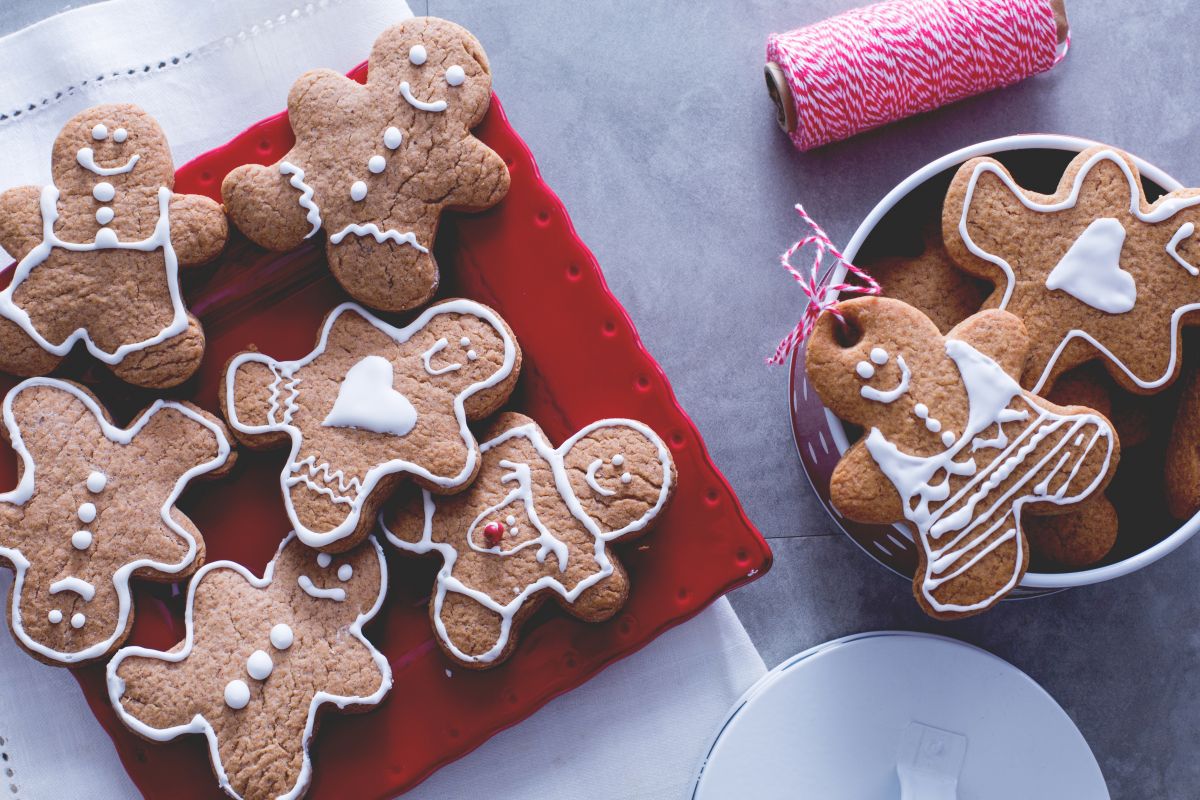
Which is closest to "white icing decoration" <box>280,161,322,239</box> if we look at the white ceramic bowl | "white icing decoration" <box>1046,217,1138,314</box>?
the white ceramic bowl

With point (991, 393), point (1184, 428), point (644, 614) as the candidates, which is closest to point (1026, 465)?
point (991, 393)

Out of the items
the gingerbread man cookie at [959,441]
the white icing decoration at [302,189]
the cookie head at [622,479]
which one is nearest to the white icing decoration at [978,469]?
the gingerbread man cookie at [959,441]

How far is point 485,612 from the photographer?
4.08 feet

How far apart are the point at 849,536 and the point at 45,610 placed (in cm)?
96

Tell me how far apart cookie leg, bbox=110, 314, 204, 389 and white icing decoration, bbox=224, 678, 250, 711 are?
1.16 ft

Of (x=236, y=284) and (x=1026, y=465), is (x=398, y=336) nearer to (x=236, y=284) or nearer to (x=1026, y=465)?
(x=236, y=284)

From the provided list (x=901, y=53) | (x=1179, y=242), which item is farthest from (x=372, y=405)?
Answer: (x=1179, y=242)

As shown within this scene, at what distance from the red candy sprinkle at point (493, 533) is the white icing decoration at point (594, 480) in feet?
0.38

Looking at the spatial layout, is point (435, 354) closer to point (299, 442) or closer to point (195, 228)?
→ point (299, 442)

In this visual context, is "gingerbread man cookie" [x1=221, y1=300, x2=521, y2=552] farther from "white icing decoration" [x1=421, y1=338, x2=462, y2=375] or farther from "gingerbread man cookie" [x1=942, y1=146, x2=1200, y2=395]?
"gingerbread man cookie" [x1=942, y1=146, x2=1200, y2=395]

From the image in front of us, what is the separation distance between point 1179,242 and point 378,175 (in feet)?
2.94

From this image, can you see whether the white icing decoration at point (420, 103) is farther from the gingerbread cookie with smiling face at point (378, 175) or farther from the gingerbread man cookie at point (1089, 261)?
the gingerbread man cookie at point (1089, 261)

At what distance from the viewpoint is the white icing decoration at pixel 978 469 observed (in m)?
1.15

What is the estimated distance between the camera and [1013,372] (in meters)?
1.16
